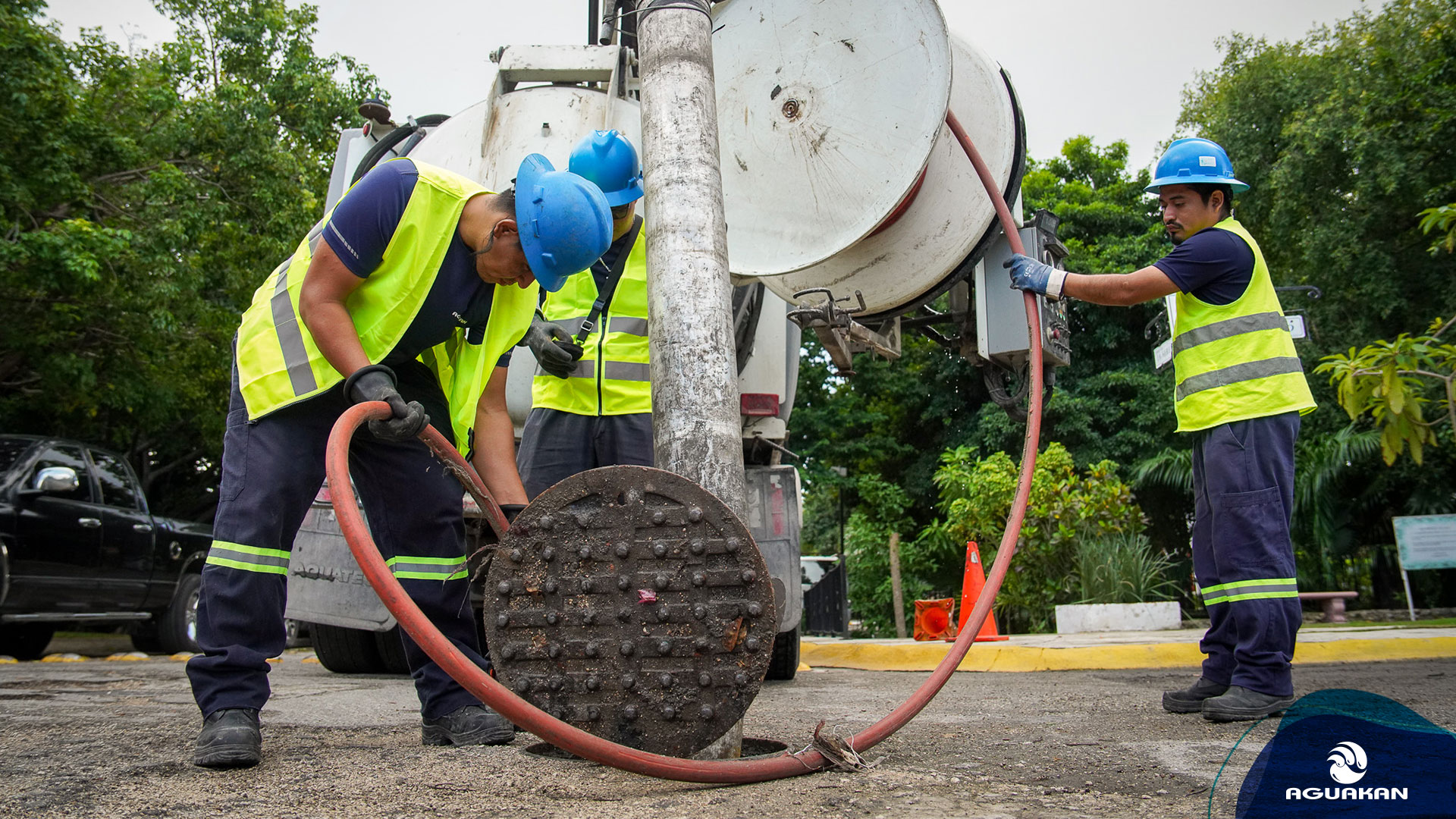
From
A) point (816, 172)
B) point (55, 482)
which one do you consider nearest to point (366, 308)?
point (816, 172)

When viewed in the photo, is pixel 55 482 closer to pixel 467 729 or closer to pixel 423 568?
pixel 423 568

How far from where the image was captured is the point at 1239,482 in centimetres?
298

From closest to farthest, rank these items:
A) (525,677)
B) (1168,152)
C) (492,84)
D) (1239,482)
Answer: (525,677) < (1239,482) < (1168,152) < (492,84)

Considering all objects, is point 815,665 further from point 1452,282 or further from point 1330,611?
point 1452,282

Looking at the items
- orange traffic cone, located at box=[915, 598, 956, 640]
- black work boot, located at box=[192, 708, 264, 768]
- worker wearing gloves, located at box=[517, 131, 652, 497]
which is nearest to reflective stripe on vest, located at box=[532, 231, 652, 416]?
worker wearing gloves, located at box=[517, 131, 652, 497]

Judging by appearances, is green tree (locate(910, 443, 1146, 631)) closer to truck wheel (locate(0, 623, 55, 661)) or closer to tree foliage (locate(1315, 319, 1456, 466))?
tree foliage (locate(1315, 319, 1456, 466))

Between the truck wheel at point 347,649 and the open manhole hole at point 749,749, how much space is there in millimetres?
2729

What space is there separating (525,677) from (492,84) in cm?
258

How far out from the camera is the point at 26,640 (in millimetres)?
8258

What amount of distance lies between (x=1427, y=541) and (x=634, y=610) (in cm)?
905

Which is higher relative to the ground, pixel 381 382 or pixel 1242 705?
pixel 381 382

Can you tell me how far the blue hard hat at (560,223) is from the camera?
231cm

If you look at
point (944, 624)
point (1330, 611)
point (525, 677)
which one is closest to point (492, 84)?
point (525, 677)

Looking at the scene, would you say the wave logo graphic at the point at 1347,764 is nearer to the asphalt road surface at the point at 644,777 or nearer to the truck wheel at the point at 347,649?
the asphalt road surface at the point at 644,777
